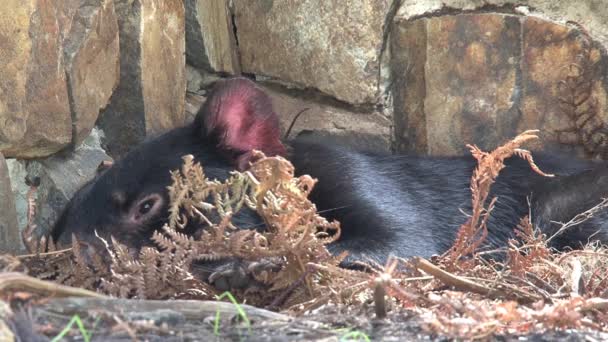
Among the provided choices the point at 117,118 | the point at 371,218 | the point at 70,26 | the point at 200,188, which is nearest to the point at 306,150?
the point at 371,218

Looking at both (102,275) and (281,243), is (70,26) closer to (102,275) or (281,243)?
(102,275)

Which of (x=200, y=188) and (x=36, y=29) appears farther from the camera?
(x=36, y=29)

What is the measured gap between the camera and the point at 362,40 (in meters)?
4.03

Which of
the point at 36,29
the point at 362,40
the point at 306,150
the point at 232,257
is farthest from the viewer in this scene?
the point at 362,40

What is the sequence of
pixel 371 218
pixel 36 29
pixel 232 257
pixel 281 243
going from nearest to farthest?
pixel 281 243 → pixel 232 257 → pixel 36 29 → pixel 371 218

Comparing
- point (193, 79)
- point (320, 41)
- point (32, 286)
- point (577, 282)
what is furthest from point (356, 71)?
point (32, 286)

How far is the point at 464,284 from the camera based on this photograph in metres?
2.32

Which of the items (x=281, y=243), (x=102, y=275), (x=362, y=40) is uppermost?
(x=362, y=40)

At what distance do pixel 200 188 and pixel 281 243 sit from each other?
11.0 inches

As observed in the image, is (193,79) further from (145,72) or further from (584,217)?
(584,217)

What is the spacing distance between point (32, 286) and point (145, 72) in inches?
77.1

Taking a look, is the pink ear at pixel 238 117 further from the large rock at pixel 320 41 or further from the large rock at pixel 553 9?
the large rock at pixel 553 9

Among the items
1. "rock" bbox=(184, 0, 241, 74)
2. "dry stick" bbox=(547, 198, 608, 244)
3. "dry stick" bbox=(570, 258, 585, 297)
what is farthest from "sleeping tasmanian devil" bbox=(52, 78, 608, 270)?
"dry stick" bbox=(570, 258, 585, 297)

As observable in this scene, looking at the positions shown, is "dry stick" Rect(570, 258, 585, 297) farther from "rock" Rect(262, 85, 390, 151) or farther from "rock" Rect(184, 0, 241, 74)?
"rock" Rect(184, 0, 241, 74)
